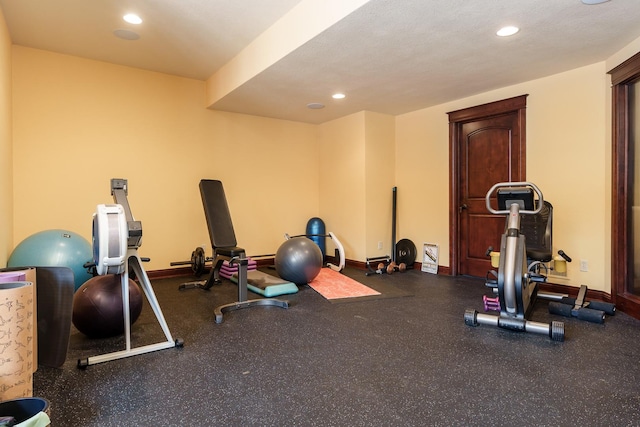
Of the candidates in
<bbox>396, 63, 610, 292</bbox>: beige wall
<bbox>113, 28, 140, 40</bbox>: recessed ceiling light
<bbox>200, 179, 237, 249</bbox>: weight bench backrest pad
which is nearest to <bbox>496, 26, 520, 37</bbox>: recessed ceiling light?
<bbox>396, 63, 610, 292</bbox>: beige wall

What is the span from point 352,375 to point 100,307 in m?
1.81

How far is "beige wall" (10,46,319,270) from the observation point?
4.05m

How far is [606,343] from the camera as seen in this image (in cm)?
256

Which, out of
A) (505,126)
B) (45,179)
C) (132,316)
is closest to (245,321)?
(132,316)

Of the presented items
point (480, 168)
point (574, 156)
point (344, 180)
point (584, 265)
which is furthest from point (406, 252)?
point (574, 156)

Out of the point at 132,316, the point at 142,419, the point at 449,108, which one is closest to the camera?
the point at 142,419

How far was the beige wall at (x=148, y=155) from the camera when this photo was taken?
159 inches

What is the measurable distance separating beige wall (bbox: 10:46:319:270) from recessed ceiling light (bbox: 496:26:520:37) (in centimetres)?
360

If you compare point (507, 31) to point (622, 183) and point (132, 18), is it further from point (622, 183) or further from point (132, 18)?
point (132, 18)

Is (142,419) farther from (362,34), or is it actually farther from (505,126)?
(505,126)

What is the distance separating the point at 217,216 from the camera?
408 cm

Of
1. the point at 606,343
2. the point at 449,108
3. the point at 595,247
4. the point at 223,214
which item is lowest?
the point at 606,343

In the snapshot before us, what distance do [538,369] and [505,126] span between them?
3.20 m

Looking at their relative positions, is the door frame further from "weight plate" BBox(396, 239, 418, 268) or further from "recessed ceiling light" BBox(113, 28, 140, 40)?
"recessed ceiling light" BBox(113, 28, 140, 40)
